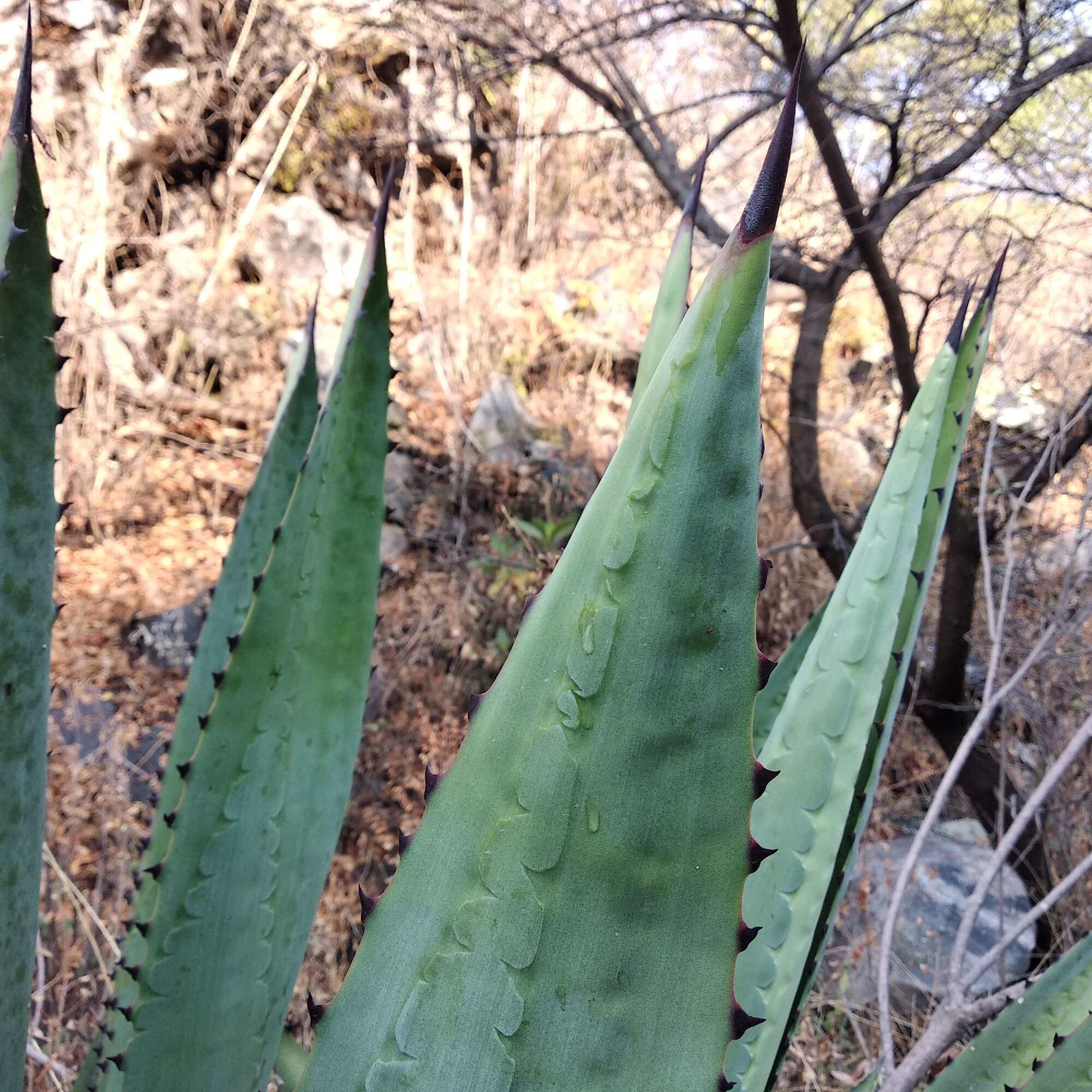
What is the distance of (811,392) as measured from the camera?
2592 mm

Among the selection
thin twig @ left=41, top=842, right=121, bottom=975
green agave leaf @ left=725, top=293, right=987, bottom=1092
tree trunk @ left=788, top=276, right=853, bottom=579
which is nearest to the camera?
green agave leaf @ left=725, top=293, right=987, bottom=1092

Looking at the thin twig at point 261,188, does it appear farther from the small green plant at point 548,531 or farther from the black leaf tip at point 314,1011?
the black leaf tip at point 314,1011

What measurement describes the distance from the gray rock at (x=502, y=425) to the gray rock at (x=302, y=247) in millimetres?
1363

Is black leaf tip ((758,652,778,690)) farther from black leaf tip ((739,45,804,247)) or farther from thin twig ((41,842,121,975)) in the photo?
thin twig ((41,842,121,975))

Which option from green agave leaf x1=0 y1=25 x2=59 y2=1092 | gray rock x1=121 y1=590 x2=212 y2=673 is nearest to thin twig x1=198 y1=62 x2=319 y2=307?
gray rock x1=121 y1=590 x2=212 y2=673

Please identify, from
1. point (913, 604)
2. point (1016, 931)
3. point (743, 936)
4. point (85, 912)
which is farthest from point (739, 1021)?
point (85, 912)

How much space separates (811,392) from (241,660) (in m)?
2.29

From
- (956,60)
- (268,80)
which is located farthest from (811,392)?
(268,80)

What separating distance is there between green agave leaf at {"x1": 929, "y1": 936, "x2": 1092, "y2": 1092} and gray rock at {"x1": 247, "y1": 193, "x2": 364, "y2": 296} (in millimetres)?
4729

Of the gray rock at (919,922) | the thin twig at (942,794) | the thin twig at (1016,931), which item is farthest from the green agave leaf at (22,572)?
the gray rock at (919,922)

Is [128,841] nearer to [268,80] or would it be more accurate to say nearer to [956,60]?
[956,60]

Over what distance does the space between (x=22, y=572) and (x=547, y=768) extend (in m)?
0.39

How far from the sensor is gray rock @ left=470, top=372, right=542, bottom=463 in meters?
3.90

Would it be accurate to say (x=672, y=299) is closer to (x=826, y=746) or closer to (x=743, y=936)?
(x=826, y=746)
